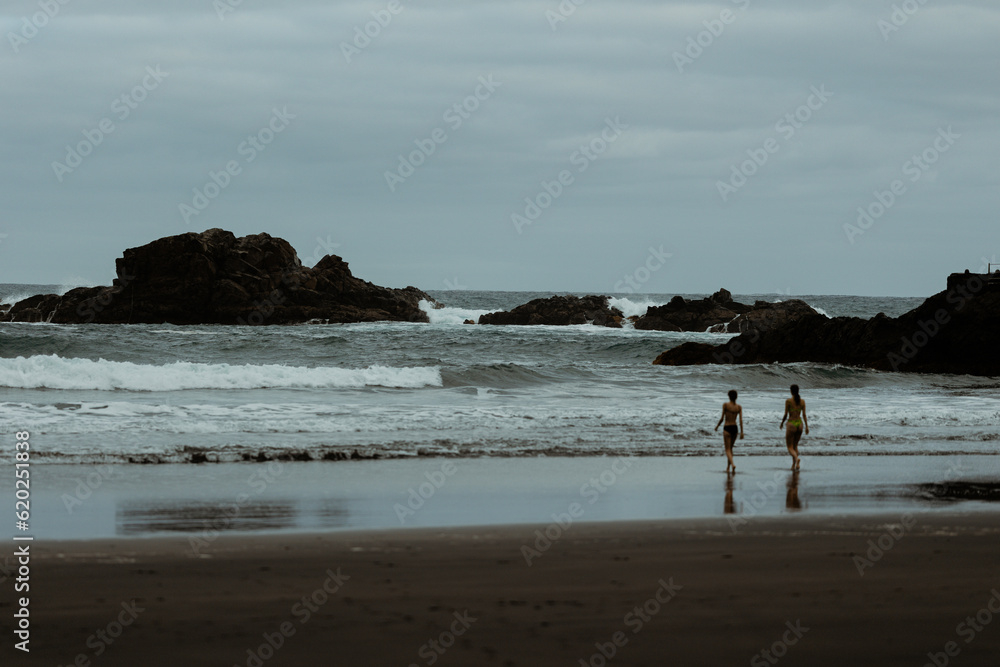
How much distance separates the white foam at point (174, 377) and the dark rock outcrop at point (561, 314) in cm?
4152

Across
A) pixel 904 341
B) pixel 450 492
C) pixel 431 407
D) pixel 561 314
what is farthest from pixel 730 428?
pixel 561 314

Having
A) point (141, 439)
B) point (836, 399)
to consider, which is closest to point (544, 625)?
point (141, 439)

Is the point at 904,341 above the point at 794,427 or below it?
above

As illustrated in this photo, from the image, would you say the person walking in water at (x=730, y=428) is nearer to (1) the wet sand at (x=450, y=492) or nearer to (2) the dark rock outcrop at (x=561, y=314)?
(1) the wet sand at (x=450, y=492)

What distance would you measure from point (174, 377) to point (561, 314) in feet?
155

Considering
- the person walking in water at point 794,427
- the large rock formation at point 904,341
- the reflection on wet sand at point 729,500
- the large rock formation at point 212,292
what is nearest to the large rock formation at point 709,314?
the large rock formation at point 212,292

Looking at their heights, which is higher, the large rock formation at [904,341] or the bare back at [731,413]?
the large rock formation at [904,341]

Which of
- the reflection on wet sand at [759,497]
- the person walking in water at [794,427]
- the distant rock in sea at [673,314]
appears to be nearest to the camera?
the reflection on wet sand at [759,497]

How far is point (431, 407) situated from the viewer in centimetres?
2030

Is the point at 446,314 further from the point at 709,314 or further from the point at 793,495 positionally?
the point at 793,495

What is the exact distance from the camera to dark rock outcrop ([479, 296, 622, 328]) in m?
68.2

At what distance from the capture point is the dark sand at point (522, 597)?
5.73m

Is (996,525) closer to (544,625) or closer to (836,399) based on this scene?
(544,625)

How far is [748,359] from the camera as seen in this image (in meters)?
35.7
